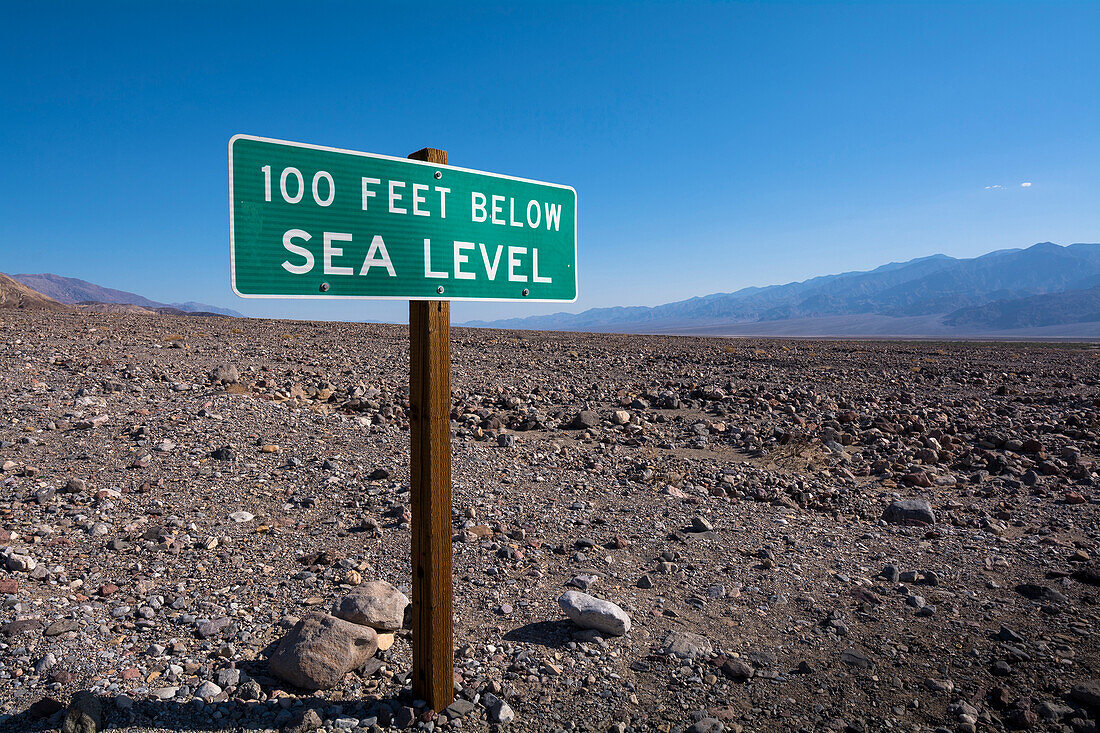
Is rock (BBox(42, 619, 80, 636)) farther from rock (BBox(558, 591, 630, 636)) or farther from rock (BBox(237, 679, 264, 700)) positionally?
rock (BBox(558, 591, 630, 636))

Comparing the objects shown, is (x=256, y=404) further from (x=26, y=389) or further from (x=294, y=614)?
(x=294, y=614)

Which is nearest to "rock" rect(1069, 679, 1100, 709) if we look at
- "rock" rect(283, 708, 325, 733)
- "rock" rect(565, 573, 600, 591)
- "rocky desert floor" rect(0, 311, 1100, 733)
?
"rocky desert floor" rect(0, 311, 1100, 733)

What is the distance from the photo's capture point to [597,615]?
12.2 ft

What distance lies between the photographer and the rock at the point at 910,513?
6074 millimetres

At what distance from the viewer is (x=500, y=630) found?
3.79m

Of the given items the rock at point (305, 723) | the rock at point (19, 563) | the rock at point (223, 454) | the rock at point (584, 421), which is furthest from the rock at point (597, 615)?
the rock at point (584, 421)

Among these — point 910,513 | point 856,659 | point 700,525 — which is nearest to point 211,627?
point 856,659

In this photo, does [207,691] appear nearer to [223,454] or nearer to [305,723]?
[305,723]

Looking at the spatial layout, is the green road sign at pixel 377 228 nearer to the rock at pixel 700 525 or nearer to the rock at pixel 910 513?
the rock at pixel 700 525

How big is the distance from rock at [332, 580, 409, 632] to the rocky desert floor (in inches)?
8.1

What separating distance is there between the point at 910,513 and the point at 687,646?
3.76 metres

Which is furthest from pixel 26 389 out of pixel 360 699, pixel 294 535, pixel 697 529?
pixel 697 529

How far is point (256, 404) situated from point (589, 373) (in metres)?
9.94

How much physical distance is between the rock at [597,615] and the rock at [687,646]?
270 millimetres
